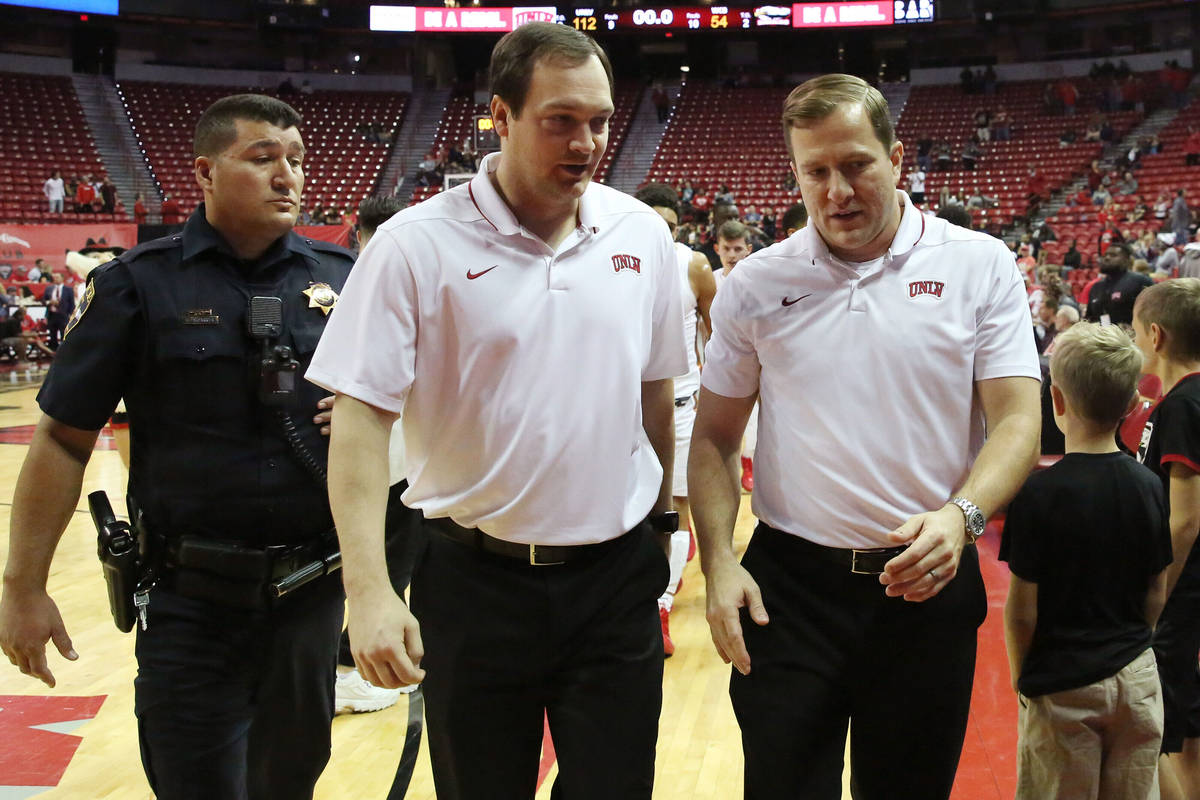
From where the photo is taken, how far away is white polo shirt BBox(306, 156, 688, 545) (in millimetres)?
1792

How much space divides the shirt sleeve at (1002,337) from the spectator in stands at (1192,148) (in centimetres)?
2235

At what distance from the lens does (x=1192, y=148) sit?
21.2 meters

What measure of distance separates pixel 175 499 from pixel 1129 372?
6.99ft

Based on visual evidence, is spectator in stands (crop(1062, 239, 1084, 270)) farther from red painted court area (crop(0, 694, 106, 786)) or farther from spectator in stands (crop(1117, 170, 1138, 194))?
red painted court area (crop(0, 694, 106, 786))

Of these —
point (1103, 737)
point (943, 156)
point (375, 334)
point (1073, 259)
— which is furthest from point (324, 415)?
point (943, 156)

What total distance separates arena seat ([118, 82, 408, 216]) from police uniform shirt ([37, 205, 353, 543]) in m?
23.1

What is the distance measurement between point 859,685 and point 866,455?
438 mm

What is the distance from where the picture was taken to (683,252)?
15.9ft

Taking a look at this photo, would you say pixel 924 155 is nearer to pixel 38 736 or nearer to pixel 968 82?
pixel 968 82

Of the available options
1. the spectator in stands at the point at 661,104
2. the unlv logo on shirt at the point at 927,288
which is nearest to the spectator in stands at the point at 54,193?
the spectator in stands at the point at 661,104

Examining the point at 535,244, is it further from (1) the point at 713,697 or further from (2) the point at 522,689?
(1) the point at 713,697

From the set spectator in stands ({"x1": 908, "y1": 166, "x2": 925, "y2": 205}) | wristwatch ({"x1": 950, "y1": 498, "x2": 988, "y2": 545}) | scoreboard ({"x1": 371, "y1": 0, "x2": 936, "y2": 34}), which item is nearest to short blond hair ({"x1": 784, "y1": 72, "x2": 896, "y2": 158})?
wristwatch ({"x1": 950, "y1": 498, "x2": 988, "y2": 545})

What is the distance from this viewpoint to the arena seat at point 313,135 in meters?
24.9

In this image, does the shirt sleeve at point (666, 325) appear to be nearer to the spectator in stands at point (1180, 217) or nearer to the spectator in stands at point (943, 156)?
the spectator in stands at point (1180, 217)
